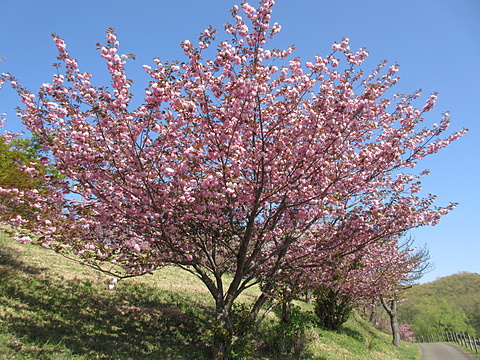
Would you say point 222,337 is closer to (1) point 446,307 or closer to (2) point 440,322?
(2) point 440,322

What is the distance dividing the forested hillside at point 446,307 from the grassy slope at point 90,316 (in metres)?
35.6

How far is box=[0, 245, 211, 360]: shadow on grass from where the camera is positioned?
21.2ft

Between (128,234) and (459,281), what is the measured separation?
143146 mm

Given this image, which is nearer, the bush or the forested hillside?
the bush

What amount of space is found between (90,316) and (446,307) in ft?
272

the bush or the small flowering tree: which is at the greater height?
the small flowering tree

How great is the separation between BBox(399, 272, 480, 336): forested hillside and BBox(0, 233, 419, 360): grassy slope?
35630 millimetres

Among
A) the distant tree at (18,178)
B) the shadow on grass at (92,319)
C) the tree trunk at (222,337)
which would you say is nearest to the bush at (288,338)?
the shadow on grass at (92,319)

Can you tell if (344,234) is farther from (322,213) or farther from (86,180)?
(86,180)

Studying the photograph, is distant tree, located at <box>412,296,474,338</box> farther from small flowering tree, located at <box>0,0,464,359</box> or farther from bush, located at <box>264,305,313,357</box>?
small flowering tree, located at <box>0,0,464,359</box>

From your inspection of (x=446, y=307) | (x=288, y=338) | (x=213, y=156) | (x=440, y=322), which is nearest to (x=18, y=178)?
(x=213, y=156)

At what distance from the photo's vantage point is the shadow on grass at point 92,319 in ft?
21.2

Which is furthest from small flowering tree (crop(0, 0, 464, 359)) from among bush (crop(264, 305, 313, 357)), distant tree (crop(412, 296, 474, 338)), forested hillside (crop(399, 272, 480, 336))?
distant tree (crop(412, 296, 474, 338))

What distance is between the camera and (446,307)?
6919cm
